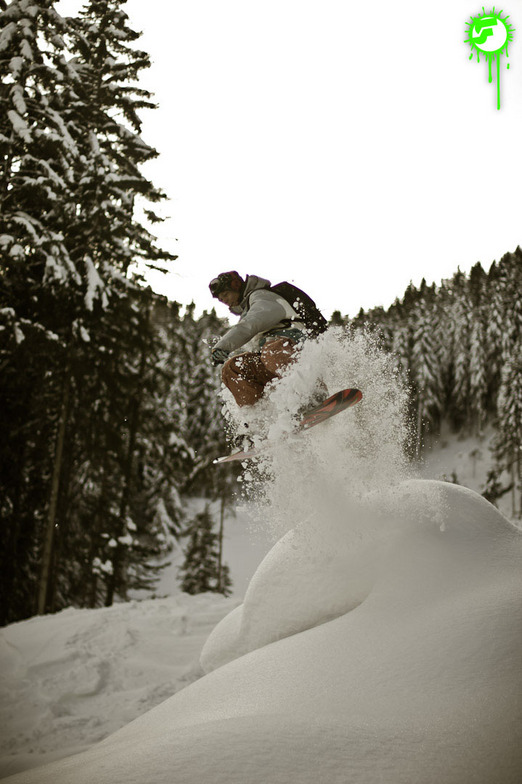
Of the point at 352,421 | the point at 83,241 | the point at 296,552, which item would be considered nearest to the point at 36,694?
the point at 296,552

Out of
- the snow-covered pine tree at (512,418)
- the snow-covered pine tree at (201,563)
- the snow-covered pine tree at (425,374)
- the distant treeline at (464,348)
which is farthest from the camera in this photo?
the snow-covered pine tree at (425,374)

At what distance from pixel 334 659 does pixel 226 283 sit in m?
3.83

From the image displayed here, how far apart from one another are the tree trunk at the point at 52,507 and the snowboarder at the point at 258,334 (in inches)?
310

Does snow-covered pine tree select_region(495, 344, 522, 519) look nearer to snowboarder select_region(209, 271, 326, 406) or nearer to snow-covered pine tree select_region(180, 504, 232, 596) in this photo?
snow-covered pine tree select_region(180, 504, 232, 596)

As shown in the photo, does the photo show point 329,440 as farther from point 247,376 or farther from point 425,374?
point 425,374

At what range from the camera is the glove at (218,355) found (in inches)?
211

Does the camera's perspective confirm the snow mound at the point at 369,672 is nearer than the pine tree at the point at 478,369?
Yes

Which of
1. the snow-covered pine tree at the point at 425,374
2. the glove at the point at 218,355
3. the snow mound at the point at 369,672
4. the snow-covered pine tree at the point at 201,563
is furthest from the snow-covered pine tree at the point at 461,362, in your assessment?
the snow mound at the point at 369,672

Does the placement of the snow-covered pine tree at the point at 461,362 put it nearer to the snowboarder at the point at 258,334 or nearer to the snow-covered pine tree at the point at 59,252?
the snow-covered pine tree at the point at 59,252

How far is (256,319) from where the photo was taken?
5.35 meters

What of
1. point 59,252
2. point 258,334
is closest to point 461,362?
point 59,252

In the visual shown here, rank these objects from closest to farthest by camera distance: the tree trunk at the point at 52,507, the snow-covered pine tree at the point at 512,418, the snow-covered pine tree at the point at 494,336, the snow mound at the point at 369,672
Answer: the snow mound at the point at 369,672 < the tree trunk at the point at 52,507 < the snow-covered pine tree at the point at 512,418 < the snow-covered pine tree at the point at 494,336

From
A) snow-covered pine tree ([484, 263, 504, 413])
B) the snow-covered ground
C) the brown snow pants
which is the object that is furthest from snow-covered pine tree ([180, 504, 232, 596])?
snow-covered pine tree ([484, 263, 504, 413])

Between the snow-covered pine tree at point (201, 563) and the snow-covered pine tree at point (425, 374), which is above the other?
the snow-covered pine tree at point (425, 374)
